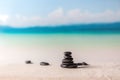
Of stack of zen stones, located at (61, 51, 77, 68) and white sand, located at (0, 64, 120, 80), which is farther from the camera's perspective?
stack of zen stones, located at (61, 51, 77, 68)

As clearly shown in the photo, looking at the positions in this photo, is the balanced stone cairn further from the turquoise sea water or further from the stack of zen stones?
the turquoise sea water

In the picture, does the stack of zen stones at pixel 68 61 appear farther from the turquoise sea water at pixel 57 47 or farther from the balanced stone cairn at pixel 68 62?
the turquoise sea water at pixel 57 47

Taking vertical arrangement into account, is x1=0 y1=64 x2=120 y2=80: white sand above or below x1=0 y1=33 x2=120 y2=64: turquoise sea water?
below

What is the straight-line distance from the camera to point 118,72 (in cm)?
259

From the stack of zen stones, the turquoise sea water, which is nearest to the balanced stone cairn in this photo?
the stack of zen stones

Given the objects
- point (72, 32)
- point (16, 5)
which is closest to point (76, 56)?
point (72, 32)

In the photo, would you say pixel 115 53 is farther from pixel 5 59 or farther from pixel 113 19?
pixel 5 59

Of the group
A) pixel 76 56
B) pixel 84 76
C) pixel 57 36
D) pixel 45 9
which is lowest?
pixel 84 76

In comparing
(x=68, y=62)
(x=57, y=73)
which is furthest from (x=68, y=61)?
(x=57, y=73)

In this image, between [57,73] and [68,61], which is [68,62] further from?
[57,73]

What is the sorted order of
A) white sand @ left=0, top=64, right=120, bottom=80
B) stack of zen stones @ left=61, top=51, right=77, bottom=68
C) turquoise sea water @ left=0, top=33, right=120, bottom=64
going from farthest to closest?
turquoise sea water @ left=0, top=33, right=120, bottom=64 < stack of zen stones @ left=61, top=51, right=77, bottom=68 < white sand @ left=0, top=64, right=120, bottom=80

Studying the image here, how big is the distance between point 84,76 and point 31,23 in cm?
90

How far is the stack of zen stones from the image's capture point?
8.97ft

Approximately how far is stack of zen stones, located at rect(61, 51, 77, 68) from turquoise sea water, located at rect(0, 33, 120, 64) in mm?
119
